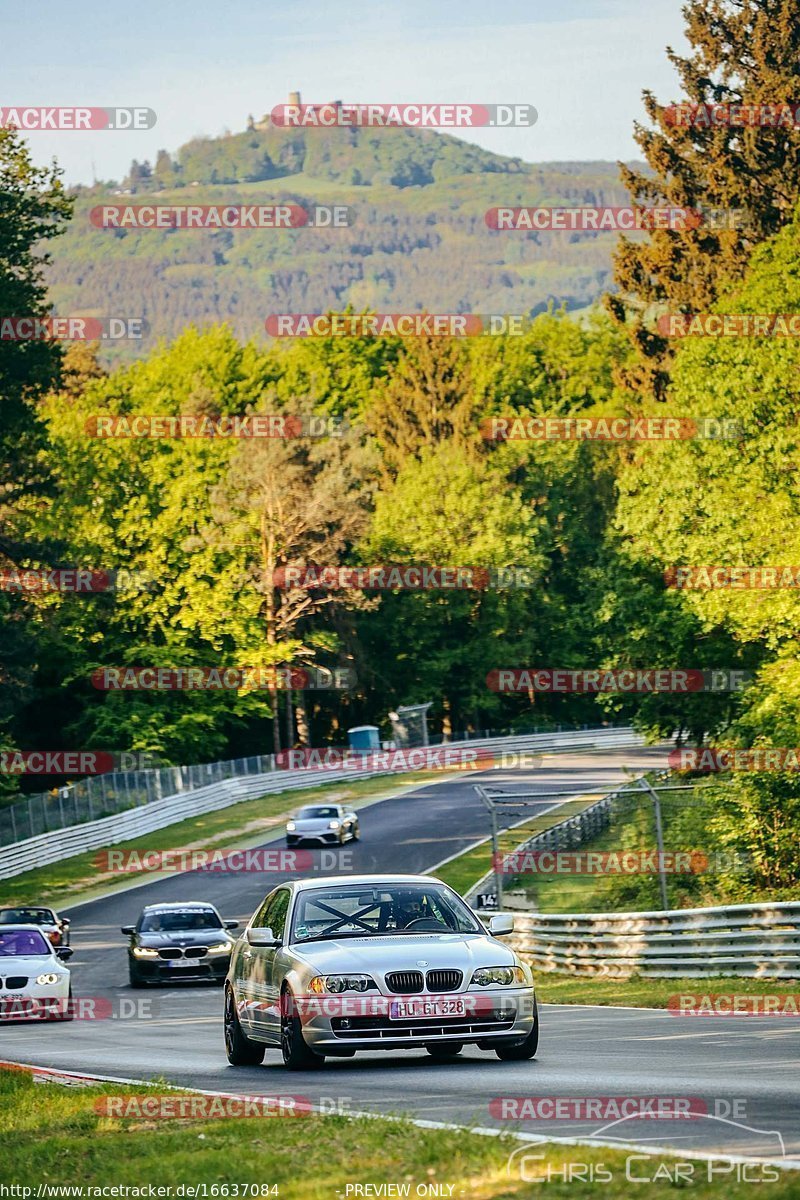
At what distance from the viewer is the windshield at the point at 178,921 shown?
3119cm

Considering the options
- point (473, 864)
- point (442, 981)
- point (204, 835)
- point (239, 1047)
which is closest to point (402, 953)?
point (442, 981)

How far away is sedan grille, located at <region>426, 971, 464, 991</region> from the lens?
12.5m

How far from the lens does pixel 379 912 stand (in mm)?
13648

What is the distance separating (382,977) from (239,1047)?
228 centimetres

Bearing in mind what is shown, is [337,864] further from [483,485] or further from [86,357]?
[86,357]

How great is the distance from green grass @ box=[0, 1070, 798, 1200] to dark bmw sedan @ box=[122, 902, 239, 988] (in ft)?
64.2

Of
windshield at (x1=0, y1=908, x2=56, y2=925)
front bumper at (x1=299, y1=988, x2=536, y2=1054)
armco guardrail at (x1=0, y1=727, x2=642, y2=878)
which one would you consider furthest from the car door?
armco guardrail at (x1=0, y1=727, x2=642, y2=878)

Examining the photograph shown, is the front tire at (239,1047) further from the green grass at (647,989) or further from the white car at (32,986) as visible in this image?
the white car at (32,986)

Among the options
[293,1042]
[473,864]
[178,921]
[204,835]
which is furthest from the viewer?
[204,835]

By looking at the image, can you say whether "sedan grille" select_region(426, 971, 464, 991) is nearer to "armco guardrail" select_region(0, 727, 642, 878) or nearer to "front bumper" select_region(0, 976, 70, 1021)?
"front bumper" select_region(0, 976, 70, 1021)

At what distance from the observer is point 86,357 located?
4136 inches

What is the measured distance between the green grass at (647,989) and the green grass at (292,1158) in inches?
433

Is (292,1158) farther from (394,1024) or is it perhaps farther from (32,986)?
(32,986)

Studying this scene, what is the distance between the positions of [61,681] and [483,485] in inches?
984
